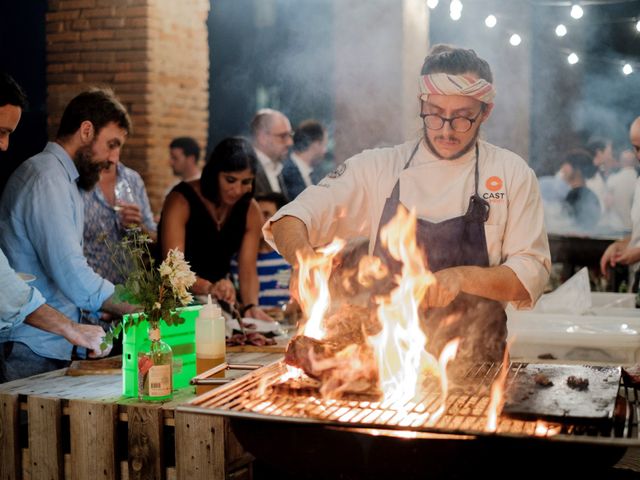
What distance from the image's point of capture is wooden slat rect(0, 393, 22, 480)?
314 centimetres

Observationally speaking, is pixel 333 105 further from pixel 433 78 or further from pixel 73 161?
pixel 433 78

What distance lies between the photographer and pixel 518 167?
329 cm

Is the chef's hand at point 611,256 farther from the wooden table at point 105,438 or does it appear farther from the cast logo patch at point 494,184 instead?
the wooden table at point 105,438

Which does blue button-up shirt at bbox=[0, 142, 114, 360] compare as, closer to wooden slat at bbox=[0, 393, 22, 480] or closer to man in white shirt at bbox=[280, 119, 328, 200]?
wooden slat at bbox=[0, 393, 22, 480]

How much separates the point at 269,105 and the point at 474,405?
7787 mm

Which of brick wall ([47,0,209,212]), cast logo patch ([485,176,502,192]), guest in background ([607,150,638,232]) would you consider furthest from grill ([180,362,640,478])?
guest in background ([607,150,638,232])

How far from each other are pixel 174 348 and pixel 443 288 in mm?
1043

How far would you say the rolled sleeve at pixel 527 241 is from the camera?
311cm

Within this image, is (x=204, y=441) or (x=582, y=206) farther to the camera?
(x=582, y=206)

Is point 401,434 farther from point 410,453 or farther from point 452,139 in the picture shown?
point 452,139

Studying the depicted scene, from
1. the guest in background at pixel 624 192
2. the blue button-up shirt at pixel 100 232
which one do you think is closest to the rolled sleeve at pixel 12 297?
the blue button-up shirt at pixel 100 232

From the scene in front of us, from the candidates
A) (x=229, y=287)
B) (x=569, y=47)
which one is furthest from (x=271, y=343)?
(x=569, y=47)

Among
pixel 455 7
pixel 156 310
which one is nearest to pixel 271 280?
pixel 156 310

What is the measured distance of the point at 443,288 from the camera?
9.46ft
